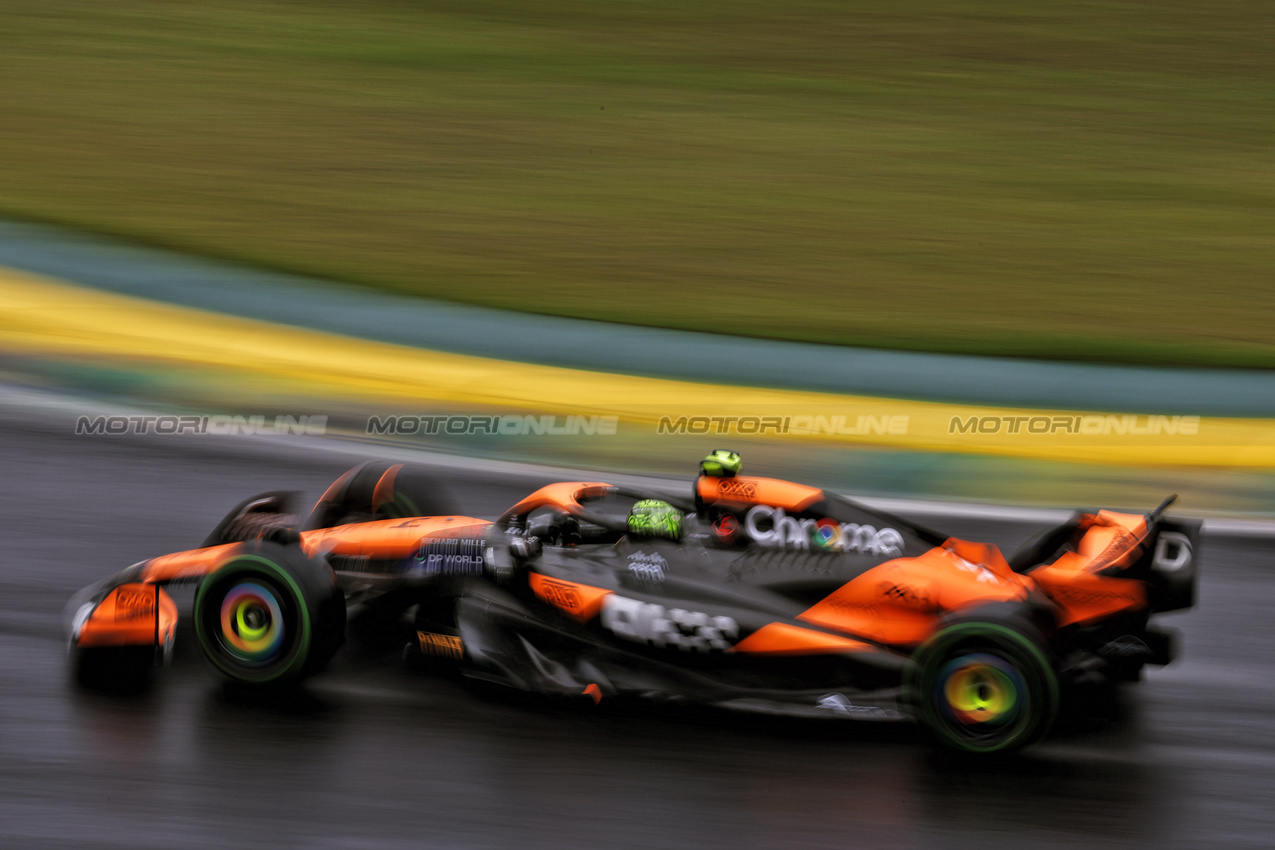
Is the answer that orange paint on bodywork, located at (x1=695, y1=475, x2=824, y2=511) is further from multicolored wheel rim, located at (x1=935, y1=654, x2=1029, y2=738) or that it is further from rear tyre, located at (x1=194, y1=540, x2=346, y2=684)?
rear tyre, located at (x1=194, y1=540, x2=346, y2=684)

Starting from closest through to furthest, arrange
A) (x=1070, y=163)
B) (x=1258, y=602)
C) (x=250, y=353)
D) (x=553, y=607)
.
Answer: (x=553, y=607) < (x=1258, y=602) < (x=250, y=353) < (x=1070, y=163)

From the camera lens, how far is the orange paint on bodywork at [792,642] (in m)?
4.84

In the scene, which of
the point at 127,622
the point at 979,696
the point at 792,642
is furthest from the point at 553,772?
the point at 127,622

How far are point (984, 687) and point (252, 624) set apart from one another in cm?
256

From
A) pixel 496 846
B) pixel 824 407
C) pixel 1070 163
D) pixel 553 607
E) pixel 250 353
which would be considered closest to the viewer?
pixel 496 846

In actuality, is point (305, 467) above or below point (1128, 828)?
above

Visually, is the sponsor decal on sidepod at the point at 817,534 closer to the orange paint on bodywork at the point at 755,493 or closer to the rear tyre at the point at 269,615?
the orange paint on bodywork at the point at 755,493

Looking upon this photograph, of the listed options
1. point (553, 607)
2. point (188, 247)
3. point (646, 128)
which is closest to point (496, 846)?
point (553, 607)

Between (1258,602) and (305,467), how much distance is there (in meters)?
4.89

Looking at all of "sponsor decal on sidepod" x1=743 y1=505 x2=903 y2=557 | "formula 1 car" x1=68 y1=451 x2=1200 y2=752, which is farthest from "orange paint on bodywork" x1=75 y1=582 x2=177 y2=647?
"sponsor decal on sidepod" x1=743 y1=505 x2=903 y2=557

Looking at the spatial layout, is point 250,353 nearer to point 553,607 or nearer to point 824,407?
point 824,407

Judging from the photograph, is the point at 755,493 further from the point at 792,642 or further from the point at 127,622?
the point at 127,622

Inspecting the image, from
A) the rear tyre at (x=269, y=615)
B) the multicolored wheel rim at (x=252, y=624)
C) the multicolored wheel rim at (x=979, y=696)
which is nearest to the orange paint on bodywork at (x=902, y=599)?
the multicolored wheel rim at (x=979, y=696)

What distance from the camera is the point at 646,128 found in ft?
45.6
